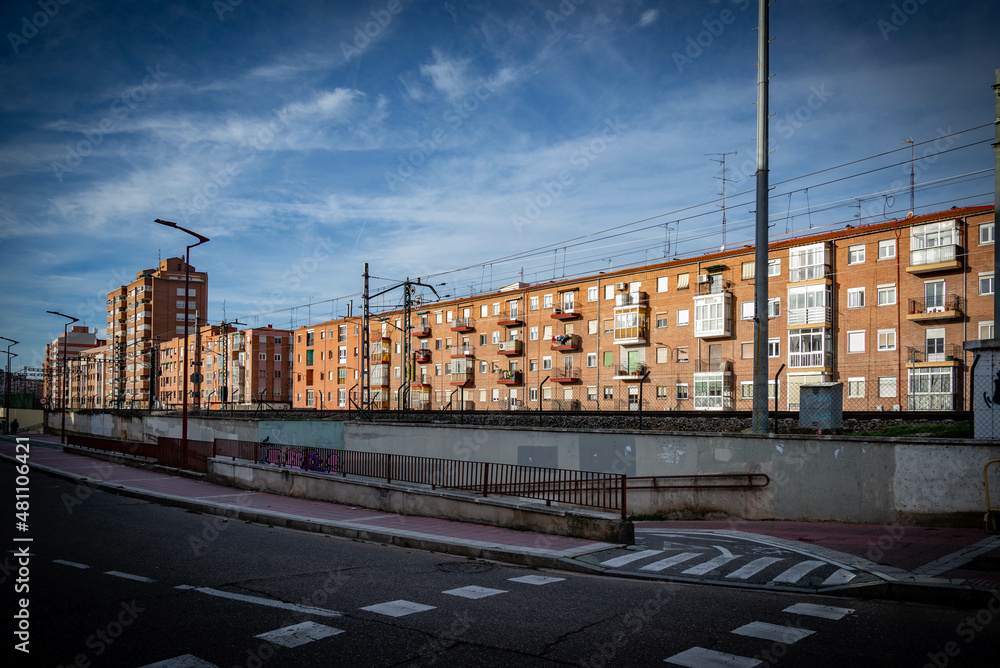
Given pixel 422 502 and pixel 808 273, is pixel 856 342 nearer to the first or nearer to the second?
pixel 808 273

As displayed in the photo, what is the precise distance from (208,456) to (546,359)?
43859 millimetres

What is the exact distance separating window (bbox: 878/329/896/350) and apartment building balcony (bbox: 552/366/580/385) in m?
25.4

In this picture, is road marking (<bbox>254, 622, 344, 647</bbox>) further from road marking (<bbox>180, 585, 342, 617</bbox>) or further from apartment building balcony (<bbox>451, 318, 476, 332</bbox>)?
apartment building balcony (<bbox>451, 318, 476, 332</bbox>)

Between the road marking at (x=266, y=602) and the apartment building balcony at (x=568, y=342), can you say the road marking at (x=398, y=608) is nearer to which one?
the road marking at (x=266, y=602)

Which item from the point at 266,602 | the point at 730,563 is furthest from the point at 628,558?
the point at 266,602

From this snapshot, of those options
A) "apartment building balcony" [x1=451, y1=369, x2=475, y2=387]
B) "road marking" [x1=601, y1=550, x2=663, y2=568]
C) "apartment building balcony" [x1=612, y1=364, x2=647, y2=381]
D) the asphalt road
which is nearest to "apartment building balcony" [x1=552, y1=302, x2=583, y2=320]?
"apartment building balcony" [x1=612, y1=364, x2=647, y2=381]

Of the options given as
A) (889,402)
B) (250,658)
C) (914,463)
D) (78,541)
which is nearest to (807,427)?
(914,463)

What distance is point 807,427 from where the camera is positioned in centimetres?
1666

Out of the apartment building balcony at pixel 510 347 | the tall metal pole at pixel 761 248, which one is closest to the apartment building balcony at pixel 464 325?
the apartment building balcony at pixel 510 347

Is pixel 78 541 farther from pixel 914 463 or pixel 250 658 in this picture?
pixel 914 463

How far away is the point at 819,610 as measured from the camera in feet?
24.8

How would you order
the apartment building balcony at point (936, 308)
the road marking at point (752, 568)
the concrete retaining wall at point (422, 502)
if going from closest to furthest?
the road marking at point (752, 568)
the concrete retaining wall at point (422, 502)
the apartment building balcony at point (936, 308)

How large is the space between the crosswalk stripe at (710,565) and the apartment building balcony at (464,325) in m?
62.9

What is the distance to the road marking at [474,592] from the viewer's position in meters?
8.11
